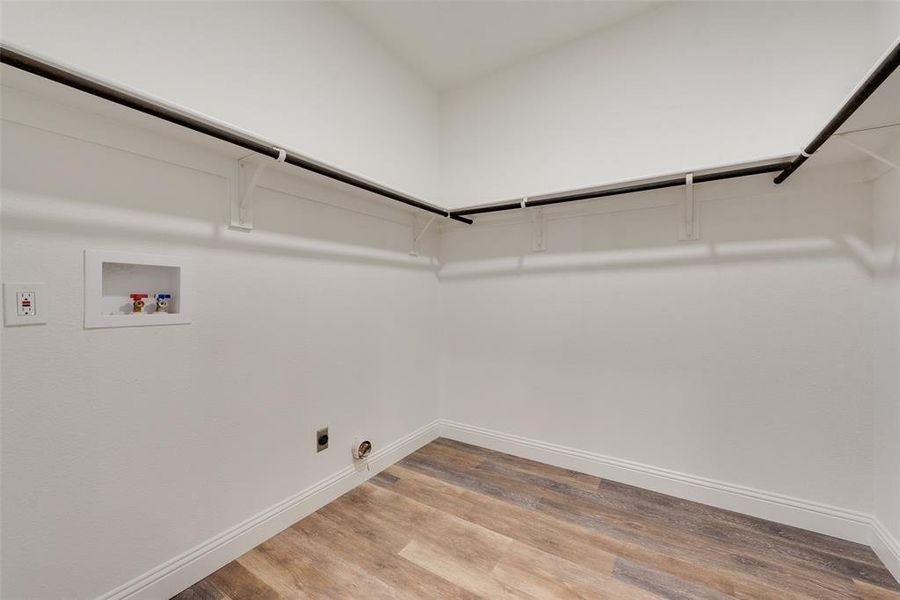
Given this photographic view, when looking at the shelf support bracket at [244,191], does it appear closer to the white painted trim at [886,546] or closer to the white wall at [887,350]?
the white wall at [887,350]

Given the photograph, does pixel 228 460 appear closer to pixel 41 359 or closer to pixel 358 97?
pixel 41 359

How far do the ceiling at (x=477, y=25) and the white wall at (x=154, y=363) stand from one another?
3.68ft

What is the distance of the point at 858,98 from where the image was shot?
3.35 ft

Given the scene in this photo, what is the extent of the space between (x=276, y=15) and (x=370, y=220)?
104 cm

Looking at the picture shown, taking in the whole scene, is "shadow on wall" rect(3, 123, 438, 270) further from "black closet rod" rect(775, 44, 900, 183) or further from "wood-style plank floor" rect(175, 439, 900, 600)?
"black closet rod" rect(775, 44, 900, 183)

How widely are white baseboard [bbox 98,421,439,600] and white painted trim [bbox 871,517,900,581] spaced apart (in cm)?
233

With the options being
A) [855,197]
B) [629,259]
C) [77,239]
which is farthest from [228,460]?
[855,197]

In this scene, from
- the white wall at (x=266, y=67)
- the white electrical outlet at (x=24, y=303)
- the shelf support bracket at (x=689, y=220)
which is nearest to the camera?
the white electrical outlet at (x=24, y=303)

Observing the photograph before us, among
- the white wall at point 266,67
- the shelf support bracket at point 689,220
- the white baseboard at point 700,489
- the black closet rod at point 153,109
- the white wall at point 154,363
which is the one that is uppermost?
the white wall at point 266,67

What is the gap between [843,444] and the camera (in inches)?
63.6

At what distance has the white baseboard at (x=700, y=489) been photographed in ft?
5.29

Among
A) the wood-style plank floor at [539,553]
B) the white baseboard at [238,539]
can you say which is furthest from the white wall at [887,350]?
the white baseboard at [238,539]

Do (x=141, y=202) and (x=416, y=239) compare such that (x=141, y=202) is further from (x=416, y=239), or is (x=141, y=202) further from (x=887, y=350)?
(x=887, y=350)

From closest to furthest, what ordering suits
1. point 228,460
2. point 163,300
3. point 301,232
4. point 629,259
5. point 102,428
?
point 102,428
point 163,300
point 228,460
point 301,232
point 629,259
